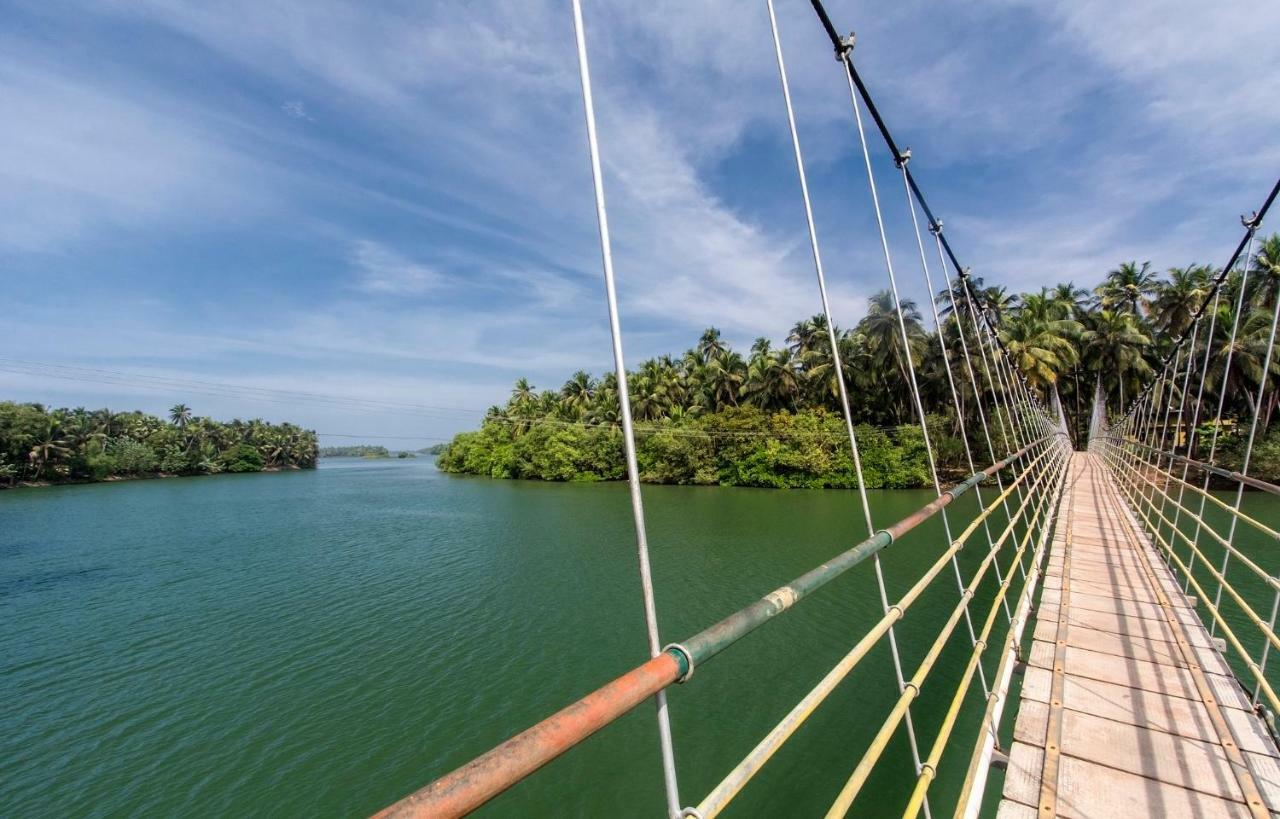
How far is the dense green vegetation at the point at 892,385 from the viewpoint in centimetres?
2605

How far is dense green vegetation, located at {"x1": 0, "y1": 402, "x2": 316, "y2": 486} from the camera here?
160 ft

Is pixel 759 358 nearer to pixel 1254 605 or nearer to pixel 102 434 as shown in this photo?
pixel 1254 605

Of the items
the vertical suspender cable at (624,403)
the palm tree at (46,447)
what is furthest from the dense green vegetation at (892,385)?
the palm tree at (46,447)

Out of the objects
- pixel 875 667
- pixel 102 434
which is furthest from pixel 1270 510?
pixel 102 434

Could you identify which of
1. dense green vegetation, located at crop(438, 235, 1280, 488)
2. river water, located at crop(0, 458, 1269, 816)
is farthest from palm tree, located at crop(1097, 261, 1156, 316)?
river water, located at crop(0, 458, 1269, 816)

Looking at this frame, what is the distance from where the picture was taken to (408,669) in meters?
8.94

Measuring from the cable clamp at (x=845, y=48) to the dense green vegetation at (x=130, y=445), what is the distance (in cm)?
6951

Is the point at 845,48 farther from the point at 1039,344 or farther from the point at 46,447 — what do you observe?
the point at 46,447

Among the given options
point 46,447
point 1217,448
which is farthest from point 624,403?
point 46,447

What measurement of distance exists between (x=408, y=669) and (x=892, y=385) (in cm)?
3220

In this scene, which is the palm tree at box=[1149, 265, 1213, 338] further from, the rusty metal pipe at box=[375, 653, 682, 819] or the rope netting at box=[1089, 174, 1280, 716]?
the rusty metal pipe at box=[375, 653, 682, 819]

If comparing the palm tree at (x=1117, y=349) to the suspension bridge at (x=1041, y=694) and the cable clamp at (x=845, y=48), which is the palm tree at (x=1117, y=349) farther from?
the cable clamp at (x=845, y=48)

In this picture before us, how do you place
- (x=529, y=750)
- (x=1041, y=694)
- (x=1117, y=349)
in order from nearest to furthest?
(x=529, y=750) → (x=1041, y=694) → (x=1117, y=349)

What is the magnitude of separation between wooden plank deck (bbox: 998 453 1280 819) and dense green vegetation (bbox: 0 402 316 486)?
70391 mm
